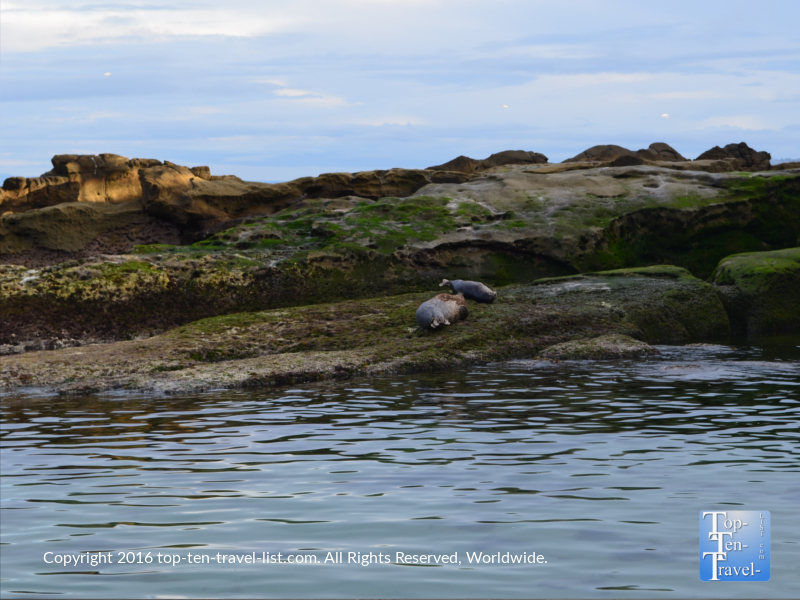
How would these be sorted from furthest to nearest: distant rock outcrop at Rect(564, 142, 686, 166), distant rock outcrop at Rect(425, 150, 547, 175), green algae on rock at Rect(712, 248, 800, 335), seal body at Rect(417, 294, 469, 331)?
distant rock outcrop at Rect(564, 142, 686, 166) → distant rock outcrop at Rect(425, 150, 547, 175) → green algae on rock at Rect(712, 248, 800, 335) → seal body at Rect(417, 294, 469, 331)

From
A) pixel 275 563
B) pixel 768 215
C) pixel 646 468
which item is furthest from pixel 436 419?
pixel 768 215

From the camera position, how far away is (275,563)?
22.0 feet

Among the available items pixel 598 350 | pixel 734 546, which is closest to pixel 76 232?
pixel 598 350

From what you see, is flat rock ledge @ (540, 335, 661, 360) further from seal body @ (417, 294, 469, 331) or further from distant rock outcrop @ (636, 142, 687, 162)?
distant rock outcrop @ (636, 142, 687, 162)

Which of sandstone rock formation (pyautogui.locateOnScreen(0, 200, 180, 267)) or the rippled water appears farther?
sandstone rock formation (pyautogui.locateOnScreen(0, 200, 180, 267))

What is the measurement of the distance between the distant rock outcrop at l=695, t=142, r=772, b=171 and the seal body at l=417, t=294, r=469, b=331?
32.6 metres

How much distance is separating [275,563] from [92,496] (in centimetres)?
332

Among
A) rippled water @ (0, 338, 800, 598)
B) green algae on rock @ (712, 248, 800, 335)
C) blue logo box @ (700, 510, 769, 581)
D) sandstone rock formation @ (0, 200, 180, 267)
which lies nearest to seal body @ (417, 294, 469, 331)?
rippled water @ (0, 338, 800, 598)

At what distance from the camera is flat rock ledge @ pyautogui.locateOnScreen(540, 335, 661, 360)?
20.4 m

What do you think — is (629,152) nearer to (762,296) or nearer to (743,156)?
(743,156)

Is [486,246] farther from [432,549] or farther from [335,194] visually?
[432,549]

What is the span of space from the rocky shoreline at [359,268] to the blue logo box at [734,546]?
12.2 meters

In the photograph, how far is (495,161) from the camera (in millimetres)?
52125

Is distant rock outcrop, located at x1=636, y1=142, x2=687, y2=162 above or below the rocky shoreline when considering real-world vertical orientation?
above
